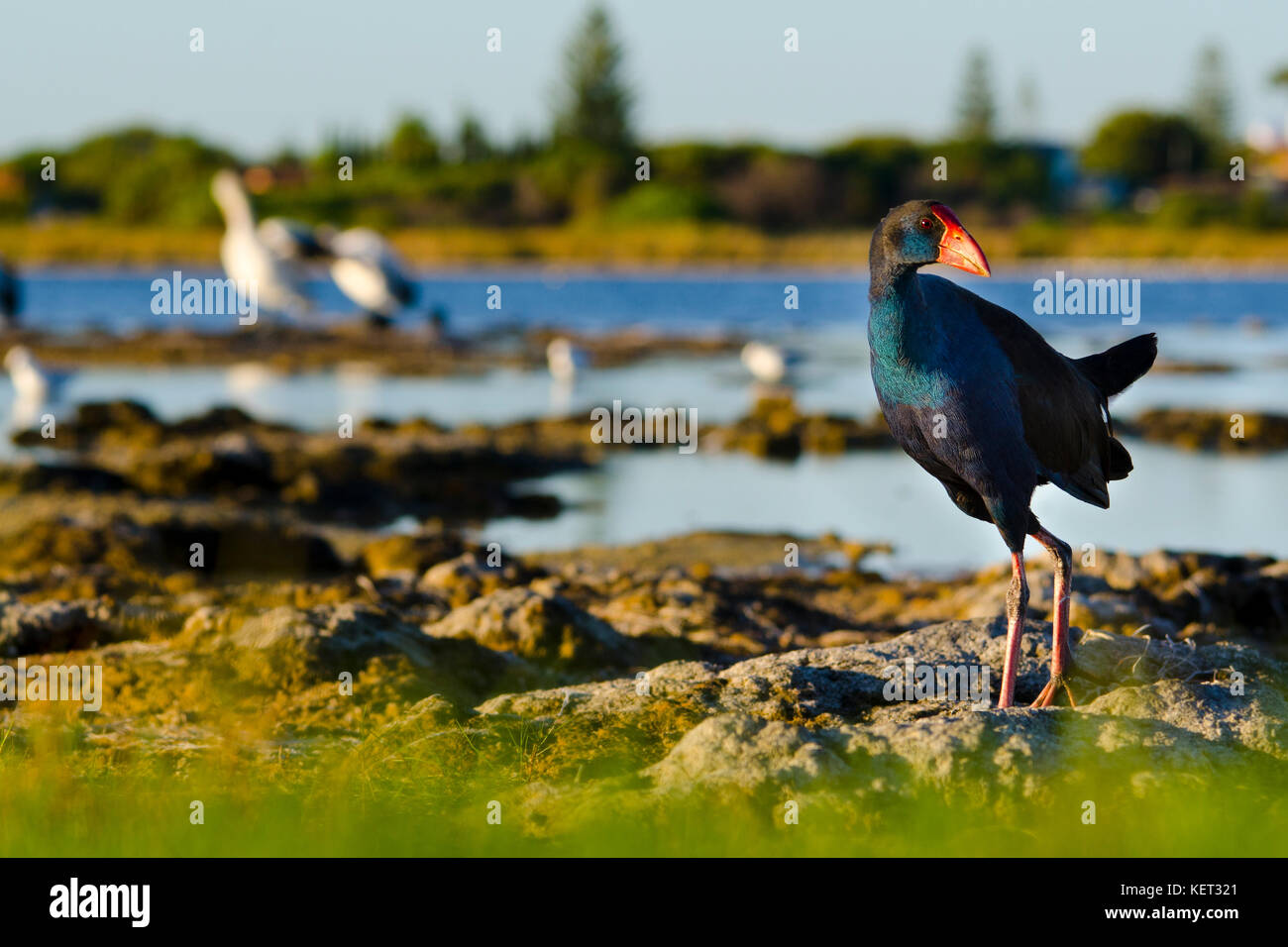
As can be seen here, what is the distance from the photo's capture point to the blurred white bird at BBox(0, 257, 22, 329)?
3550cm

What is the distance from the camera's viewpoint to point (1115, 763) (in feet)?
18.4

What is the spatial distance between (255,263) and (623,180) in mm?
72542

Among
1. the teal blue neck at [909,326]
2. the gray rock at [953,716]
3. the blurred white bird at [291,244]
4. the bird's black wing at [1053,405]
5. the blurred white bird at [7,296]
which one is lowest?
the gray rock at [953,716]

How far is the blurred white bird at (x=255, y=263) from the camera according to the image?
33.5m

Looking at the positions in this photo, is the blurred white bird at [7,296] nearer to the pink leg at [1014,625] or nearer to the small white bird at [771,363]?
the small white bird at [771,363]

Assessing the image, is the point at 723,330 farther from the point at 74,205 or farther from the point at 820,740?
the point at 74,205

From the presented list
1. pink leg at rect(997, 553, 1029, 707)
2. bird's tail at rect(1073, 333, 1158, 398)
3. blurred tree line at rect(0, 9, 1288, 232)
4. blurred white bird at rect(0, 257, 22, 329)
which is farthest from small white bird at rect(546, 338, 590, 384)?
blurred tree line at rect(0, 9, 1288, 232)

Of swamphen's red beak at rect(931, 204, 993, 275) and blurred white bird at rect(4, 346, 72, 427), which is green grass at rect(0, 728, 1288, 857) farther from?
blurred white bird at rect(4, 346, 72, 427)

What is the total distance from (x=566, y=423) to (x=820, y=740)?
1600cm

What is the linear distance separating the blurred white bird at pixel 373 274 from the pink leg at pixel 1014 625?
96.8 ft

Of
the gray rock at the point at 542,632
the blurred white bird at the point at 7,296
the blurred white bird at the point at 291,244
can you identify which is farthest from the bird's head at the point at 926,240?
the blurred white bird at the point at 7,296

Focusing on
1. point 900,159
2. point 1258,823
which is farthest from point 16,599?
point 900,159

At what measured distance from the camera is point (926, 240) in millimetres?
5973

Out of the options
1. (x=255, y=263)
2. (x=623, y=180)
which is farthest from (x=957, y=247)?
(x=623, y=180)
